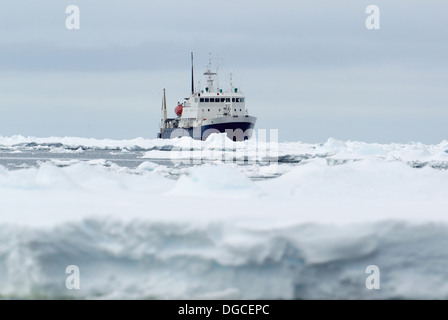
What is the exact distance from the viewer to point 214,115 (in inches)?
2314

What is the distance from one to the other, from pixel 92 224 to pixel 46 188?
6.72 ft

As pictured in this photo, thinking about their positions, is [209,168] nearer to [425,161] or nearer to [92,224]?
[92,224]

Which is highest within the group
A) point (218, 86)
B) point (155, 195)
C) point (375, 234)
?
point (218, 86)

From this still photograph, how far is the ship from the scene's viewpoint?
184 feet

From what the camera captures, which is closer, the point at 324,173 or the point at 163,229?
the point at 163,229

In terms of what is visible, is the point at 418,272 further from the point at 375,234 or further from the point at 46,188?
the point at 46,188

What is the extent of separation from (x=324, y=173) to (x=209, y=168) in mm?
1784

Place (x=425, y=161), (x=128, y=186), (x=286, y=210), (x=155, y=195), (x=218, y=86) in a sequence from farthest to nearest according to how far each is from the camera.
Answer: (x=218, y=86)
(x=425, y=161)
(x=128, y=186)
(x=155, y=195)
(x=286, y=210)

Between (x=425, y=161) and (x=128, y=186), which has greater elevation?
(x=425, y=161)

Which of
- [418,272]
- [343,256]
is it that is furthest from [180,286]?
[418,272]

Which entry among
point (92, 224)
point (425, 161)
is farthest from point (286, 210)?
point (425, 161)

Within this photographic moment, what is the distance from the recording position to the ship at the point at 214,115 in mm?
56094

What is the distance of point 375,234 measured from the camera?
263 inches

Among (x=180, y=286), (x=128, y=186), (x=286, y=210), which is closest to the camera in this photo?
(x=180, y=286)
